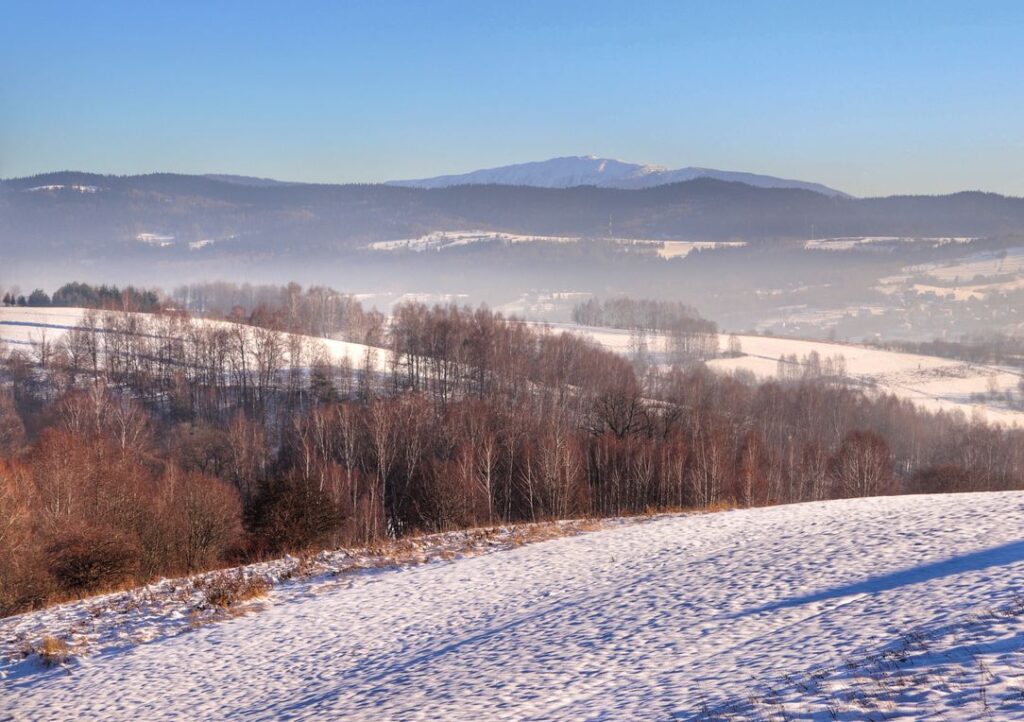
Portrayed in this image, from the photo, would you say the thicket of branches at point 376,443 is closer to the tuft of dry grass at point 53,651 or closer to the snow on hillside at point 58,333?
the snow on hillside at point 58,333

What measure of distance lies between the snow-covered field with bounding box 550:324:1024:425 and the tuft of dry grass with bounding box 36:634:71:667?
104 m

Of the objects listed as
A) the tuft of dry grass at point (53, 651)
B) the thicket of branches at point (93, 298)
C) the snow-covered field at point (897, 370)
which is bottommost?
the snow-covered field at point (897, 370)

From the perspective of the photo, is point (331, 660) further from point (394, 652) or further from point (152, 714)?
point (152, 714)

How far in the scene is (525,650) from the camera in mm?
16156

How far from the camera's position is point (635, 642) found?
621 inches

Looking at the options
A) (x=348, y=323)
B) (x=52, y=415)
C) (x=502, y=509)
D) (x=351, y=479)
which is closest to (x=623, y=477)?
(x=502, y=509)

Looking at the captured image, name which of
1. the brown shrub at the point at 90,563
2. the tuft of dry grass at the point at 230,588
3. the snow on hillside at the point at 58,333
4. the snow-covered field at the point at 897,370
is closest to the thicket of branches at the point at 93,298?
the snow on hillside at the point at 58,333

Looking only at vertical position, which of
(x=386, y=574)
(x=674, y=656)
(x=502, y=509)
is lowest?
(x=502, y=509)

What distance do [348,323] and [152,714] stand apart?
462 ft

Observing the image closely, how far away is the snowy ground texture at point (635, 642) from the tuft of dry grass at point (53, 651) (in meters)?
0.37

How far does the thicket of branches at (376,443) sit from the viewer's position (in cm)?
3291

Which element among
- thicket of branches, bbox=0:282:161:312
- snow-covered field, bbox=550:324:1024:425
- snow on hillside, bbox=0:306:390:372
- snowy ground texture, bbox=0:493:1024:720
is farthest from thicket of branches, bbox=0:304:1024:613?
thicket of branches, bbox=0:282:161:312

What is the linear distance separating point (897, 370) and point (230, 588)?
13577 cm

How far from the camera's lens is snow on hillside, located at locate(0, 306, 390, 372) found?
107625mm
